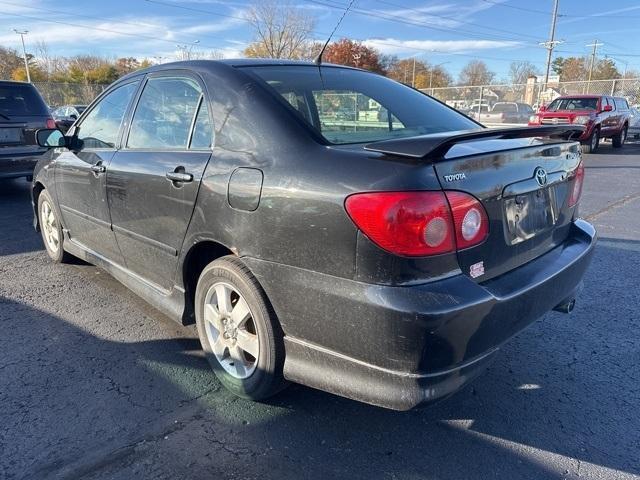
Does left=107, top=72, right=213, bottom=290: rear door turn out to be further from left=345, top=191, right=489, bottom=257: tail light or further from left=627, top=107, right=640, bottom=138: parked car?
left=627, top=107, right=640, bottom=138: parked car

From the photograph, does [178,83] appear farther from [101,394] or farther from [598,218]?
[598,218]

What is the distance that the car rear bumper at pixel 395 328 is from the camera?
1.79m

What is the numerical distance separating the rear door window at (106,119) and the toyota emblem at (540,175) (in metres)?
2.56

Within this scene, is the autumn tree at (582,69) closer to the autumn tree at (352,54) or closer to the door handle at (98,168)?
the autumn tree at (352,54)

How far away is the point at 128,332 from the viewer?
130 inches

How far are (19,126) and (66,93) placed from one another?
40.9 m

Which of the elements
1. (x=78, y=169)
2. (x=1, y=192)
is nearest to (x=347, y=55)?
(x=1, y=192)

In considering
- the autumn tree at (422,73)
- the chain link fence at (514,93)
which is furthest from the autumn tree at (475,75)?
the chain link fence at (514,93)

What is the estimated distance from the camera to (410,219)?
1794 millimetres

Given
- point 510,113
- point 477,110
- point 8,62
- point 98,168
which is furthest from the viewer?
point 8,62

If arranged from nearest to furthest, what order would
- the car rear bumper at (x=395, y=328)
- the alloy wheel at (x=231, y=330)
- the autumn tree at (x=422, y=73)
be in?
the car rear bumper at (x=395, y=328)
the alloy wheel at (x=231, y=330)
the autumn tree at (x=422, y=73)

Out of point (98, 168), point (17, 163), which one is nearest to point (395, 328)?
point (98, 168)

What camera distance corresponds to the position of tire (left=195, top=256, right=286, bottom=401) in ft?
7.39

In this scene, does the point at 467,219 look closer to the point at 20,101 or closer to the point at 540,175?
the point at 540,175
